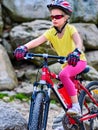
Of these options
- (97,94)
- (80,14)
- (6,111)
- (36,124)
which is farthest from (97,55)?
(36,124)

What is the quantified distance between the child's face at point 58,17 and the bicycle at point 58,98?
453 millimetres

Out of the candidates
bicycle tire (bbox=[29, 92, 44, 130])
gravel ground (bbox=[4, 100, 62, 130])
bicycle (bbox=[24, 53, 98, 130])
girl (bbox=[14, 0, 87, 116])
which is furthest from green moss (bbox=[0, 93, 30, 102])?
bicycle tire (bbox=[29, 92, 44, 130])

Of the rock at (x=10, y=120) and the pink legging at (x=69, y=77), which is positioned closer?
the pink legging at (x=69, y=77)

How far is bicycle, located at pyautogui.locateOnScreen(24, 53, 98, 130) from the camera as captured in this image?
12.0 feet

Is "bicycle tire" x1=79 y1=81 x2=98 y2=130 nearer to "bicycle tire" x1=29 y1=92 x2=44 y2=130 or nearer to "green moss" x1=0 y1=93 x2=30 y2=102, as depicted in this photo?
"bicycle tire" x1=29 y1=92 x2=44 y2=130

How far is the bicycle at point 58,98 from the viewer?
3.67m

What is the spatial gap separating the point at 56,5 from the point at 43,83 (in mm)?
947

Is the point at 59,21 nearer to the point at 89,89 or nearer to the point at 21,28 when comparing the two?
the point at 89,89

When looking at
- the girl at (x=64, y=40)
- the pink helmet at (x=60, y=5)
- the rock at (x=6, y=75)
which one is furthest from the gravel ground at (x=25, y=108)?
the pink helmet at (x=60, y=5)

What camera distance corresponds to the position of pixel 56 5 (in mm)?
4160

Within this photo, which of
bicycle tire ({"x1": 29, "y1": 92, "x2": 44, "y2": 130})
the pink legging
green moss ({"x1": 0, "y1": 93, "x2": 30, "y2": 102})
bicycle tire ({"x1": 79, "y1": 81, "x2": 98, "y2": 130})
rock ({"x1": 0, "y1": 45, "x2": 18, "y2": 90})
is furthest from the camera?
rock ({"x1": 0, "y1": 45, "x2": 18, "y2": 90})

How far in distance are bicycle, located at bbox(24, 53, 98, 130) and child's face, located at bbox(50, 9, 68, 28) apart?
453 mm

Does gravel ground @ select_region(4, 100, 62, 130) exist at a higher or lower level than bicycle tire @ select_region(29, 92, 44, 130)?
lower

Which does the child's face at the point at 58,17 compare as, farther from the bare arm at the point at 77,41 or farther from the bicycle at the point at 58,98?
the bicycle at the point at 58,98
